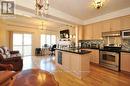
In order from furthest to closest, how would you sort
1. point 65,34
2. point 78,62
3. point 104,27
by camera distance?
point 65,34, point 104,27, point 78,62

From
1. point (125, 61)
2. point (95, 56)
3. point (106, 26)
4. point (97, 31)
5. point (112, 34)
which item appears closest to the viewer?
point (125, 61)

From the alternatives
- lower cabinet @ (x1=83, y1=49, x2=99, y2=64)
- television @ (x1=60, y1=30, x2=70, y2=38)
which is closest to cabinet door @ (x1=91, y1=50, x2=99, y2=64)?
lower cabinet @ (x1=83, y1=49, x2=99, y2=64)

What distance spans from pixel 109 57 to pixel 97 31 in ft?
5.56

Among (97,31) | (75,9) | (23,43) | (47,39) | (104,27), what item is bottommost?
(23,43)

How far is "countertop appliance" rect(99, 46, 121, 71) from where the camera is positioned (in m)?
4.34

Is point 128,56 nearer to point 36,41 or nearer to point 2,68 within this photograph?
point 2,68

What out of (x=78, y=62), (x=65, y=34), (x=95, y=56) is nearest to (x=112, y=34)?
(x=95, y=56)

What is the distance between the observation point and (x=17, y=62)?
4.42m

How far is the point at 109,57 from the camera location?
4.80 metres

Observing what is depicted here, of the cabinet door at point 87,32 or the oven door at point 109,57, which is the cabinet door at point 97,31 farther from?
the oven door at point 109,57

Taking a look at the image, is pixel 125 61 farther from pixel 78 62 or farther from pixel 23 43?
pixel 23 43

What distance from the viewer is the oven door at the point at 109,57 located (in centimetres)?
438

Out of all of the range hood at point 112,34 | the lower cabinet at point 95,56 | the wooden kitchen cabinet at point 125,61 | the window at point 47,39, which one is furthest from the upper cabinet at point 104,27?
the window at point 47,39

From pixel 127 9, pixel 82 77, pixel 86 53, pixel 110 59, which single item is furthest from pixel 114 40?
pixel 82 77
